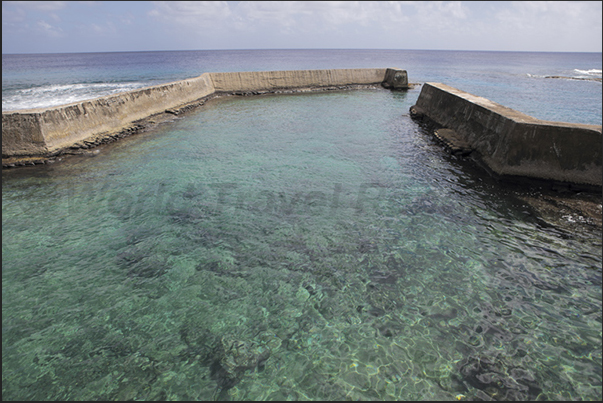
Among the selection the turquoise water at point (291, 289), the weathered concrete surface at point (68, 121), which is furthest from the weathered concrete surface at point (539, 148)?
the weathered concrete surface at point (68, 121)

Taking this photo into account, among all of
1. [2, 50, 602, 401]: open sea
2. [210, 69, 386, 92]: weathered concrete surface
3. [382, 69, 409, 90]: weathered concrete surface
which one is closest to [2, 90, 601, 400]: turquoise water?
[2, 50, 602, 401]: open sea

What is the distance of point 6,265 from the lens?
18.0ft

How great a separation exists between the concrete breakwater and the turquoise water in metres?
1.49

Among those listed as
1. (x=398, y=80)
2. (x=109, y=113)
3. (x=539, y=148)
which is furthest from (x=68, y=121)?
(x=398, y=80)

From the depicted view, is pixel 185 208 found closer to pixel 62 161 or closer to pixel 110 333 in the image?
pixel 110 333

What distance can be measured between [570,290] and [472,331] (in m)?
1.86

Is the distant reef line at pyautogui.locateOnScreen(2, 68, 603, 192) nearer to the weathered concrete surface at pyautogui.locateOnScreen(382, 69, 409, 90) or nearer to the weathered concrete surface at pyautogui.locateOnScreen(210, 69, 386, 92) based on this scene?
the weathered concrete surface at pyautogui.locateOnScreen(210, 69, 386, 92)

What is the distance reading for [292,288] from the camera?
15.8 feet

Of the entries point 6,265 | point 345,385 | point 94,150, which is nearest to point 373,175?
point 345,385

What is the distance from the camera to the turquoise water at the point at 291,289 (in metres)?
3.54

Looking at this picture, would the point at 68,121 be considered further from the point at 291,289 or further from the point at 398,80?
A: the point at 398,80

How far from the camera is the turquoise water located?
3.54 m

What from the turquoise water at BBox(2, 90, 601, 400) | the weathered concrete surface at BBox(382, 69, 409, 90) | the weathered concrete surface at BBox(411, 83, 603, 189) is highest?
the weathered concrete surface at BBox(382, 69, 409, 90)

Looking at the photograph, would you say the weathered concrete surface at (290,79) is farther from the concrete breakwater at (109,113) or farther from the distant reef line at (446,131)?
the distant reef line at (446,131)
